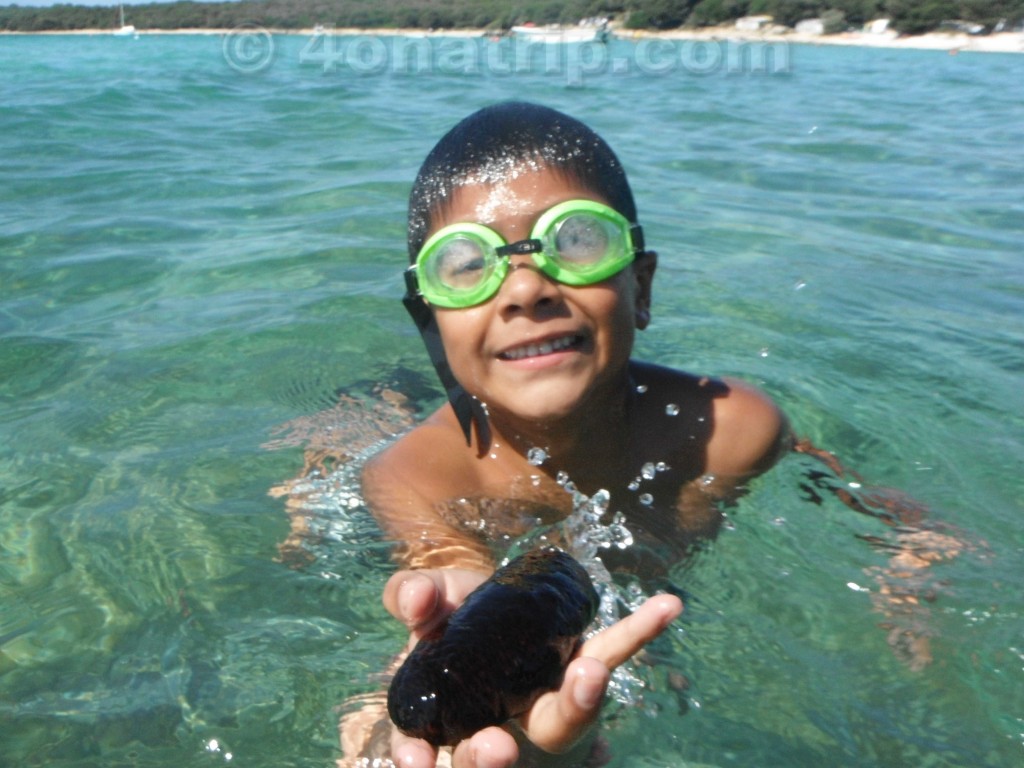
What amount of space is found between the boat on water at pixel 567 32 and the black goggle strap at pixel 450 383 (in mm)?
52531

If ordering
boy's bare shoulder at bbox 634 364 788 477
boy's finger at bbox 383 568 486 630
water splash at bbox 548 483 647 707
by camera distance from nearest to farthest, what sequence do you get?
boy's finger at bbox 383 568 486 630, water splash at bbox 548 483 647 707, boy's bare shoulder at bbox 634 364 788 477

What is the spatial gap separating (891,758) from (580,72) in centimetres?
2574

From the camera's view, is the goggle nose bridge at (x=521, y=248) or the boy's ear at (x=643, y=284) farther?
the boy's ear at (x=643, y=284)

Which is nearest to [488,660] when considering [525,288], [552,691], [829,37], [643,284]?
[552,691]

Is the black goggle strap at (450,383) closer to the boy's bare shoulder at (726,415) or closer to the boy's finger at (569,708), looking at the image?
the boy's bare shoulder at (726,415)

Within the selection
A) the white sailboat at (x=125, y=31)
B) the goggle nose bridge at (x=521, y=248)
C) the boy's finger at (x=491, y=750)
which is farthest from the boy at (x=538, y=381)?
the white sailboat at (x=125, y=31)

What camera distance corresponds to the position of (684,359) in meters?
5.38

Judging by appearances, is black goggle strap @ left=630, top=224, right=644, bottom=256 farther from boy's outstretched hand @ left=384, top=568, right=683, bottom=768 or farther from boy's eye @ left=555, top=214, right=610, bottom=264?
boy's outstretched hand @ left=384, top=568, right=683, bottom=768

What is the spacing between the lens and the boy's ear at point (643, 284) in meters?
3.22

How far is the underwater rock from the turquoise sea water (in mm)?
589

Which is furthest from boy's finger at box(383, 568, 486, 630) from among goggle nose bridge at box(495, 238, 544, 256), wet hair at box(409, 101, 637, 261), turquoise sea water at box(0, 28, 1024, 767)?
wet hair at box(409, 101, 637, 261)

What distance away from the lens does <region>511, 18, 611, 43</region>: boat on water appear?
5975cm

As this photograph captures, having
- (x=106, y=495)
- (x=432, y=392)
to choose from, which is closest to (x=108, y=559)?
(x=106, y=495)

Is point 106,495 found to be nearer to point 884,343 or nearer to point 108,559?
point 108,559
